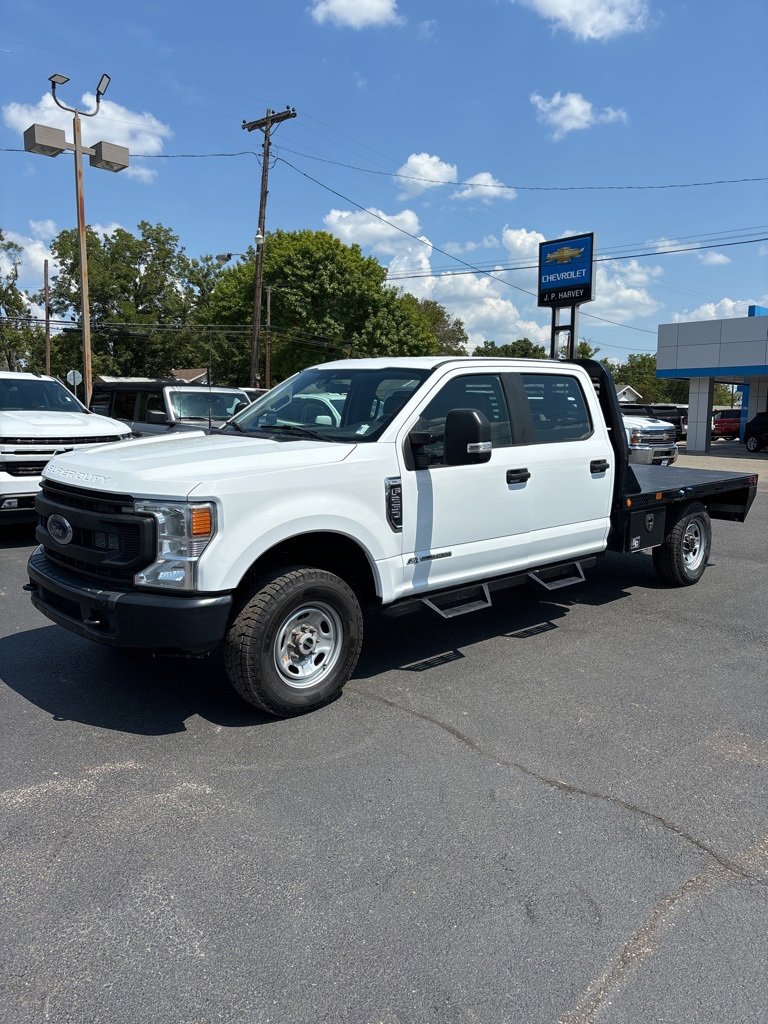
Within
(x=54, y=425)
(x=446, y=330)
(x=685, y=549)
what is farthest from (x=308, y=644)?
(x=446, y=330)

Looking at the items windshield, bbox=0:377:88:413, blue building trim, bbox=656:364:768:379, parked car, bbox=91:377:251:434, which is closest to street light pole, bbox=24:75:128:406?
parked car, bbox=91:377:251:434

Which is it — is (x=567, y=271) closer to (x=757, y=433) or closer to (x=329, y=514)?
(x=757, y=433)

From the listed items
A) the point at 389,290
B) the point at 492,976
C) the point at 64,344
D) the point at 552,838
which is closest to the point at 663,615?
the point at 552,838

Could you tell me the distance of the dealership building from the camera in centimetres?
2848

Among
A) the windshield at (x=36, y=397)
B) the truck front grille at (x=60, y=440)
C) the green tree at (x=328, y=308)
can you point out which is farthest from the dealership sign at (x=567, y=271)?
the green tree at (x=328, y=308)

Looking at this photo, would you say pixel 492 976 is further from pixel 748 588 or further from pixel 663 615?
pixel 748 588

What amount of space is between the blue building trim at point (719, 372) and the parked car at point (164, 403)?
21158 mm

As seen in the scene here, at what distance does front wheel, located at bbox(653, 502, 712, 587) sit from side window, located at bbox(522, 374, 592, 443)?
168 centimetres

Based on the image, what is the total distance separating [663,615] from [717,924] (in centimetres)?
394

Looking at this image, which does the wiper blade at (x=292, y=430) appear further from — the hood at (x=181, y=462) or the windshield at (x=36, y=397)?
the windshield at (x=36, y=397)

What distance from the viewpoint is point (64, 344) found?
A: 57000mm

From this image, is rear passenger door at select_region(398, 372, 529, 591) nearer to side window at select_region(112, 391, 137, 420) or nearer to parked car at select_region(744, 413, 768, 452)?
side window at select_region(112, 391, 137, 420)

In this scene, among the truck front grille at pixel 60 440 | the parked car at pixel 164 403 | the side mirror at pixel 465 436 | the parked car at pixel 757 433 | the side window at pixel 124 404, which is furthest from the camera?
the parked car at pixel 757 433

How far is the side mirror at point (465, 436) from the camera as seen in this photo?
14.6 feet
